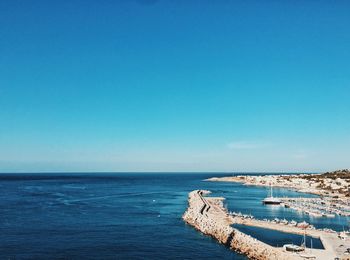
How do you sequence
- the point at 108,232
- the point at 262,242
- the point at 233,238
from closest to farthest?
the point at 262,242
the point at 233,238
the point at 108,232

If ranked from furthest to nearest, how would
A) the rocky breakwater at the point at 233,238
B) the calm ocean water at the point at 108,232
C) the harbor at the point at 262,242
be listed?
the calm ocean water at the point at 108,232 < the rocky breakwater at the point at 233,238 < the harbor at the point at 262,242

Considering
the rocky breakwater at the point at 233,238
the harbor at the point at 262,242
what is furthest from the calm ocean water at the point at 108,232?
the harbor at the point at 262,242

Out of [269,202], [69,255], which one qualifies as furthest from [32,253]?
[269,202]

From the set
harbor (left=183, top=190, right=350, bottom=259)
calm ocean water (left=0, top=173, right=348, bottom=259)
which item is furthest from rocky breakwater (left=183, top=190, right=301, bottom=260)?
calm ocean water (left=0, top=173, right=348, bottom=259)

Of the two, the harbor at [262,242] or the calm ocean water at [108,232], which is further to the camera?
the calm ocean water at [108,232]

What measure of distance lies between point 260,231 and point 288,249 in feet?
62.5

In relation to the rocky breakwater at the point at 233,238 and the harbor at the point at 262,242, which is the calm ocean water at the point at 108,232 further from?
the harbor at the point at 262,242

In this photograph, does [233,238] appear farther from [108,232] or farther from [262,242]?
[108,232]

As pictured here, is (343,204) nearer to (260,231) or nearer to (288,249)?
(260,231)

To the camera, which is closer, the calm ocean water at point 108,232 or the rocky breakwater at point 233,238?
the rocky breakwater at point 233,238

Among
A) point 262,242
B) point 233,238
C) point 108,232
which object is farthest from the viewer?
point 108,232

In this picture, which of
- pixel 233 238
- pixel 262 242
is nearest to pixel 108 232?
pixel 233 238

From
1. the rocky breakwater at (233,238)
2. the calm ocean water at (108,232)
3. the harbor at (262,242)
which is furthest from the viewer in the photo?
the calm ocean water at (108,232)

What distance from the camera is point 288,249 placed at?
5288 cm
